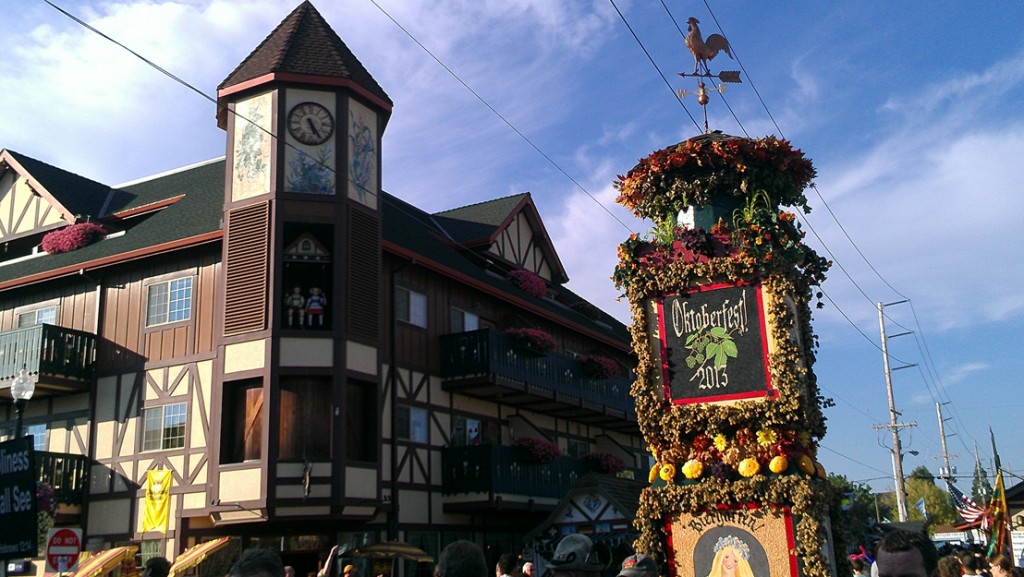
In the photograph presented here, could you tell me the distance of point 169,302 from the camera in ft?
76.2

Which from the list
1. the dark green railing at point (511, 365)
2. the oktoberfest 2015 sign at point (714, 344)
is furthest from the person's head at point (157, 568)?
the dark green railing at point (511, 365)

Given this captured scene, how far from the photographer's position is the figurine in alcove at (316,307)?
21562mm

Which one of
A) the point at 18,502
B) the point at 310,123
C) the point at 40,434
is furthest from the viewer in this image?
the point at 40,434

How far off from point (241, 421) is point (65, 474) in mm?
4949

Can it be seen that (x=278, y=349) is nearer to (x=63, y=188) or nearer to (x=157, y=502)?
(x=157, y=502)

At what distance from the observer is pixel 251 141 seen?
2227 centimetres

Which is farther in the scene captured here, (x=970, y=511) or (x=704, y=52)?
(x=970, y=511)

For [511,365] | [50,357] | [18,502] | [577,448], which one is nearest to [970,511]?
[577,448]

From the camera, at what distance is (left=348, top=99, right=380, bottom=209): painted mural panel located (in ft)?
73.5

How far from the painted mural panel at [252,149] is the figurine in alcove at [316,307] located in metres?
2.51

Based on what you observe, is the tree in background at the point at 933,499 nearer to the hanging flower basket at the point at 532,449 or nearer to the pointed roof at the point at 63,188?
the hanging flower basket at the point at 532,449

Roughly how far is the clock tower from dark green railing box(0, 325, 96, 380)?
417 centimetres

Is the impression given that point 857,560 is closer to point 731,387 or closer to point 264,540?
point 731,387

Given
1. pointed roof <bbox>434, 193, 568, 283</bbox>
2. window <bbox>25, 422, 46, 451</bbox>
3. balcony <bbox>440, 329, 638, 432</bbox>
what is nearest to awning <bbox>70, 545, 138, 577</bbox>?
window <bbox>25, 422, 46, 451</bbox>
